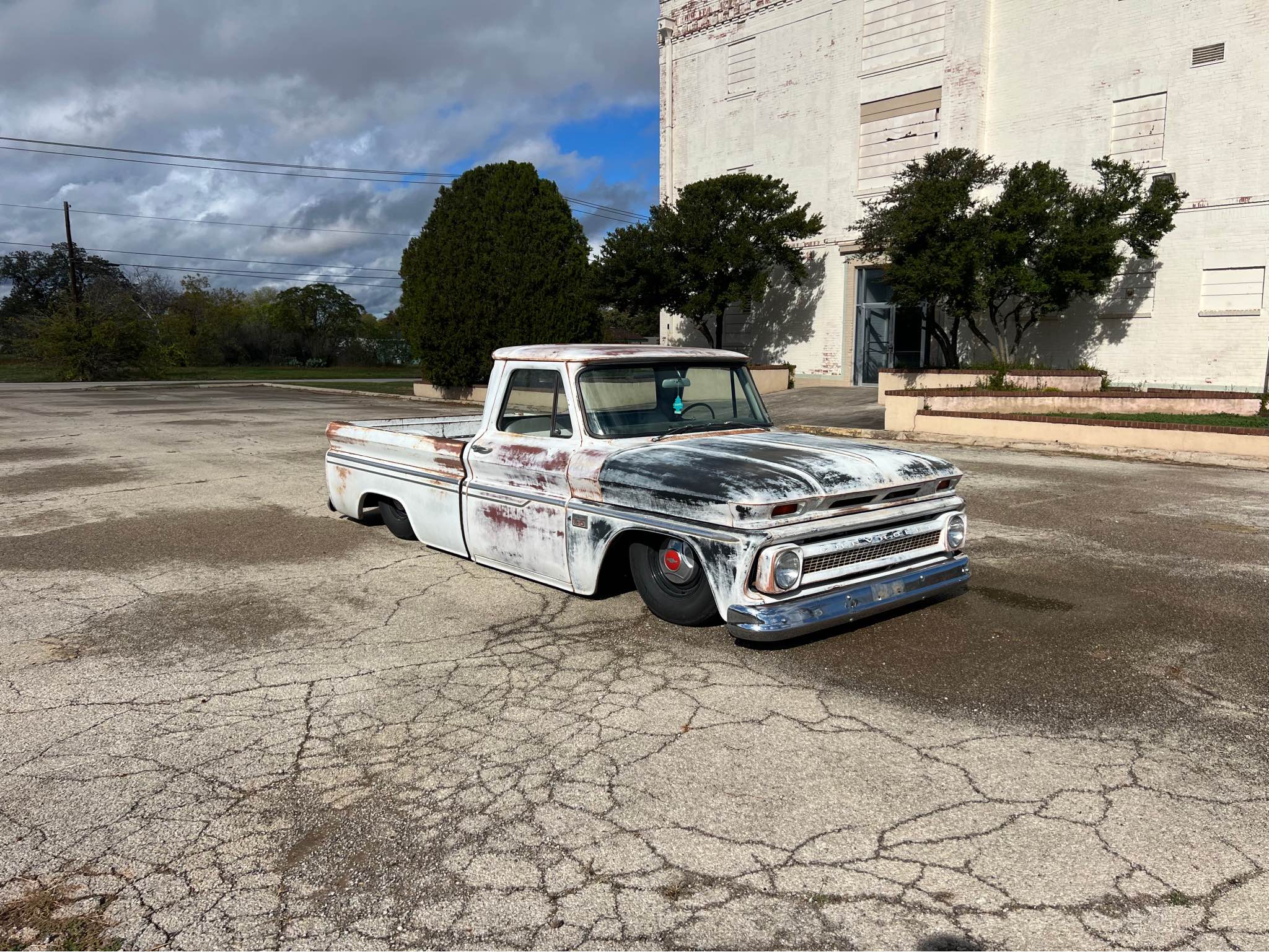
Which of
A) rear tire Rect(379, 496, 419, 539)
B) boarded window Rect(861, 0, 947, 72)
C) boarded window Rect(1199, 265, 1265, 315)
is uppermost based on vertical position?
boarded window Rect(861, 0, 947, 72)

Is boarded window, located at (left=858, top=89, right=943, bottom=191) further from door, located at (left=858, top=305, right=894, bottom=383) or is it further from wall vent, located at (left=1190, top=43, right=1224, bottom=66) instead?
wall vent, located at (left=1190, top=43, right=1224, bottom=66)

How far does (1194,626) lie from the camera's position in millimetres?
5211

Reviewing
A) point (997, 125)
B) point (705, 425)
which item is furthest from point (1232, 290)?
point (705, 425)

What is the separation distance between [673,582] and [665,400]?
4.37 ft

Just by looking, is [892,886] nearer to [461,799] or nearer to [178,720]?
[461,799]

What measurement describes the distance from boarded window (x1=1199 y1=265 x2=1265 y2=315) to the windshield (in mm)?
19592

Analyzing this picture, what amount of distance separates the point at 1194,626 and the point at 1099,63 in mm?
22192

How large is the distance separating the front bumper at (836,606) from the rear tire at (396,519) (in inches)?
147

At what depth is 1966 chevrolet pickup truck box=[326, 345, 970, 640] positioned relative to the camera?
4.37m

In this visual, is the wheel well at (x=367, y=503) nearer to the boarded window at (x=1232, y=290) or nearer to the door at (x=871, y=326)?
the boarded window at (x=1232, y=290)

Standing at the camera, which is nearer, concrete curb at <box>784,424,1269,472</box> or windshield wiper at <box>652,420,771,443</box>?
windshield wiper at <box>652,420,771,443</box>

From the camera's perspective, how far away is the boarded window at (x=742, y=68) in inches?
1195

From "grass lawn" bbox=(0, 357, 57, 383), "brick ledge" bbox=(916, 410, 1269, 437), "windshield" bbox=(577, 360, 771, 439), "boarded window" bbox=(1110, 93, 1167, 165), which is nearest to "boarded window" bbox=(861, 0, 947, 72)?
"boarded window" bbox=(1110, 93, 1167, 165)

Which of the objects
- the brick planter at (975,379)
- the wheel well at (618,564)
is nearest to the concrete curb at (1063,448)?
the brick planter at (975,379)
